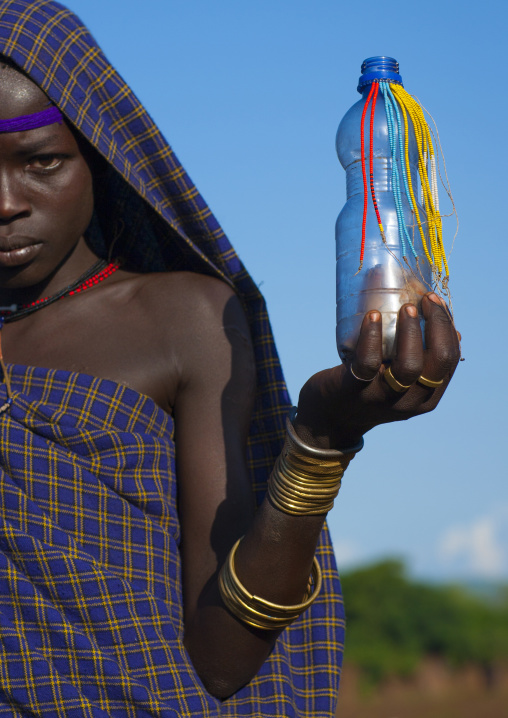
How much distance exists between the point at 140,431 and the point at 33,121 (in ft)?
2.80

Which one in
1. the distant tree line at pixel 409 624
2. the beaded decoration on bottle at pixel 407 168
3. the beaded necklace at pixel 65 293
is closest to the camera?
the beaded decoration on bottle at pixel 407 168

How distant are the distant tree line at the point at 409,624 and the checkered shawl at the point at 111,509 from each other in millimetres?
17249

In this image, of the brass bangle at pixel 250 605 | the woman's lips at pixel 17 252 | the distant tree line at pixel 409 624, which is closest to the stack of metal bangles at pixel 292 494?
the brass bangle at pixel 250 605

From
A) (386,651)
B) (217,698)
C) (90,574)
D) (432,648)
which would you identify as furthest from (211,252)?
(432,648)

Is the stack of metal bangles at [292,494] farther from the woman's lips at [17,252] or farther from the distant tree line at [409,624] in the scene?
the distant tree line at [409,624]

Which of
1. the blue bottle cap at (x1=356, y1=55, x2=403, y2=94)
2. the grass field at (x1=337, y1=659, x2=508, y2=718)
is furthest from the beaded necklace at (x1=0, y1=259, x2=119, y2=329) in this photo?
the grass field at (x1=337, y1=659, x2=508, y2=718)

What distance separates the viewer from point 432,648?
21.7 meters

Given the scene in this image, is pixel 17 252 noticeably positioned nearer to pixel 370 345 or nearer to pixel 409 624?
pixel 370 345

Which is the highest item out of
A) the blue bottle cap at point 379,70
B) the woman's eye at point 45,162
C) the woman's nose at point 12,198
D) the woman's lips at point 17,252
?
the blue bottle cap at point 379,70

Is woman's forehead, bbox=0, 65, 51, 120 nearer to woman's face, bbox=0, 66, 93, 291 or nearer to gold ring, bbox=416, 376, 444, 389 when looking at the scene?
woman's face, bbox=0, 66, 93, 291

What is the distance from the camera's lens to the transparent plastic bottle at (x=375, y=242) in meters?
1.94

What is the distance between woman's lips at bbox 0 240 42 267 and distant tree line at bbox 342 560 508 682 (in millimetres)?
17568

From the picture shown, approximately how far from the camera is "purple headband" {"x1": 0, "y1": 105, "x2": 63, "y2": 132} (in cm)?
257

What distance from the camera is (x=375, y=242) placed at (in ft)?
6.64
